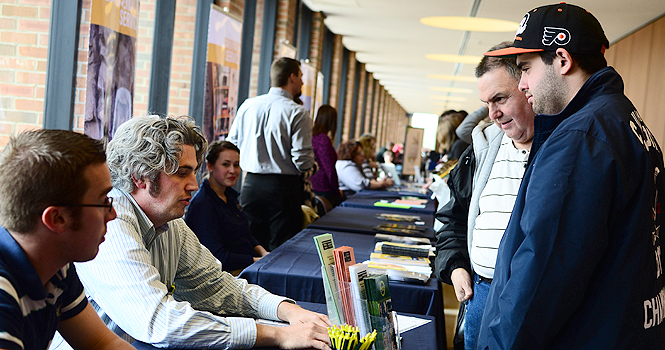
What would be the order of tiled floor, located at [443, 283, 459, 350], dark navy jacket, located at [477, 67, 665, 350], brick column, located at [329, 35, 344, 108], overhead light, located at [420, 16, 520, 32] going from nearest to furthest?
dark navy jacket, located at [477, 67, 665, 350], tiled floor, located at [443, 283, 459, 350], overhead light, located at [420, 16, 520, 32], brick column, located at [329, 35, 344, 108]

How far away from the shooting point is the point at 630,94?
31.1 feet

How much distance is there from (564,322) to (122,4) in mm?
2743

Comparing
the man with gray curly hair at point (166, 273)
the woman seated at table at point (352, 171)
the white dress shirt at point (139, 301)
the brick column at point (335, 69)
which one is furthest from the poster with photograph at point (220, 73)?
the brick column at point (335, 69)

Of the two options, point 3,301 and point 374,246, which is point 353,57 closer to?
point 374,246

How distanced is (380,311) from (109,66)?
86.4 inches

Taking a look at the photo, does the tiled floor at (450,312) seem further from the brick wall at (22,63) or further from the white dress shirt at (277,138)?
the brick wall at (22,63)

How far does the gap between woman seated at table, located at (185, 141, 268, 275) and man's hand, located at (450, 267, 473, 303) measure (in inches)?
52.4

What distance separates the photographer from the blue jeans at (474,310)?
2.01 metres

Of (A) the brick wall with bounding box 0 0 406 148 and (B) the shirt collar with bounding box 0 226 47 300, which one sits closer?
(B) the shirt collar with bounding box 0 226 47 300

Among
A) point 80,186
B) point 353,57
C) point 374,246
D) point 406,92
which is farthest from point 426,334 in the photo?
point 406,92

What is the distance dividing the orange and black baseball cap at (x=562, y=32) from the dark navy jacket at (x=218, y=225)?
2049 mm

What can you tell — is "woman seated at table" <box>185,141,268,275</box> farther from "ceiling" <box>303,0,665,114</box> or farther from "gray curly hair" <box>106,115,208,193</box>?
"ceiling" <box>303,0,665,114</box>

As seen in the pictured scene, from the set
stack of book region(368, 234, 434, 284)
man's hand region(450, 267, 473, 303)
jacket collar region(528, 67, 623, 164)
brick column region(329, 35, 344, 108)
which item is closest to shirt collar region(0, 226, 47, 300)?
jacket collar region(528, 67, 623, 164)

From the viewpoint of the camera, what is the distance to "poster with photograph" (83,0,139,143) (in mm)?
2859
